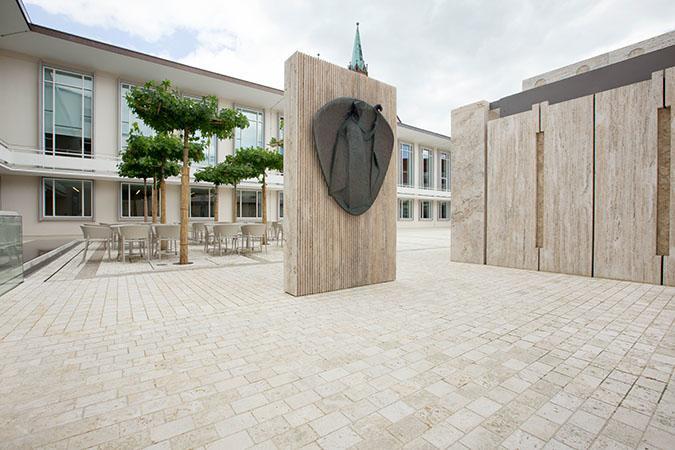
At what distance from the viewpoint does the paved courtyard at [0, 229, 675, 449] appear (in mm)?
1548

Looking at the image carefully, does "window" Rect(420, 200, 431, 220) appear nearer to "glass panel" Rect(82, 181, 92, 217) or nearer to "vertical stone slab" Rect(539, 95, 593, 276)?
"vertical stone slab" Rect(539, 95, 593, 276)

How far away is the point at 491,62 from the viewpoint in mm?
13633

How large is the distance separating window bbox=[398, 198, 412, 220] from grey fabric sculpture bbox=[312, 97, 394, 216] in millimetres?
24197

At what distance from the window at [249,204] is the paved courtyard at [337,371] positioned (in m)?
16.1

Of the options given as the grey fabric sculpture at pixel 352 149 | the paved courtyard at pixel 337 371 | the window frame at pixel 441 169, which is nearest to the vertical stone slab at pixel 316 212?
the grey fabric sculpture at pixel 352 149

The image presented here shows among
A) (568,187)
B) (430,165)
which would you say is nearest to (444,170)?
(430,165)

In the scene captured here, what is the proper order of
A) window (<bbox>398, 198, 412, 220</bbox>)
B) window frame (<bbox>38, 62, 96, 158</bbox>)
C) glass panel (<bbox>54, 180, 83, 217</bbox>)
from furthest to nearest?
window (<bbox>398, 198, 412, 220</bbox>)
glass panel (<bbox>54, 180, 83, 217</bbox>)
window frame (<bbox>38, 62, 96, 158</bbox>)

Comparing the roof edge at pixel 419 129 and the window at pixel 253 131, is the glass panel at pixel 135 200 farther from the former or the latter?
the roof edge at pixel 419 129

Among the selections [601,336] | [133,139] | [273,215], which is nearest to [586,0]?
[601,336]

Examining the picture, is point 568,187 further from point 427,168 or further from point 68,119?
point 427,168

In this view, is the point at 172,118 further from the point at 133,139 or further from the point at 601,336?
the point at 601,336

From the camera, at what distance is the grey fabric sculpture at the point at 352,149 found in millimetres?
4383

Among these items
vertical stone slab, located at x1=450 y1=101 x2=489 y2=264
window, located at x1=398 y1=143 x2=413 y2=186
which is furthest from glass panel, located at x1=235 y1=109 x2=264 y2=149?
vertical stone slab, located at x1=450 y1=101 x2=489 y2=264

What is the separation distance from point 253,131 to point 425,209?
730 inches
